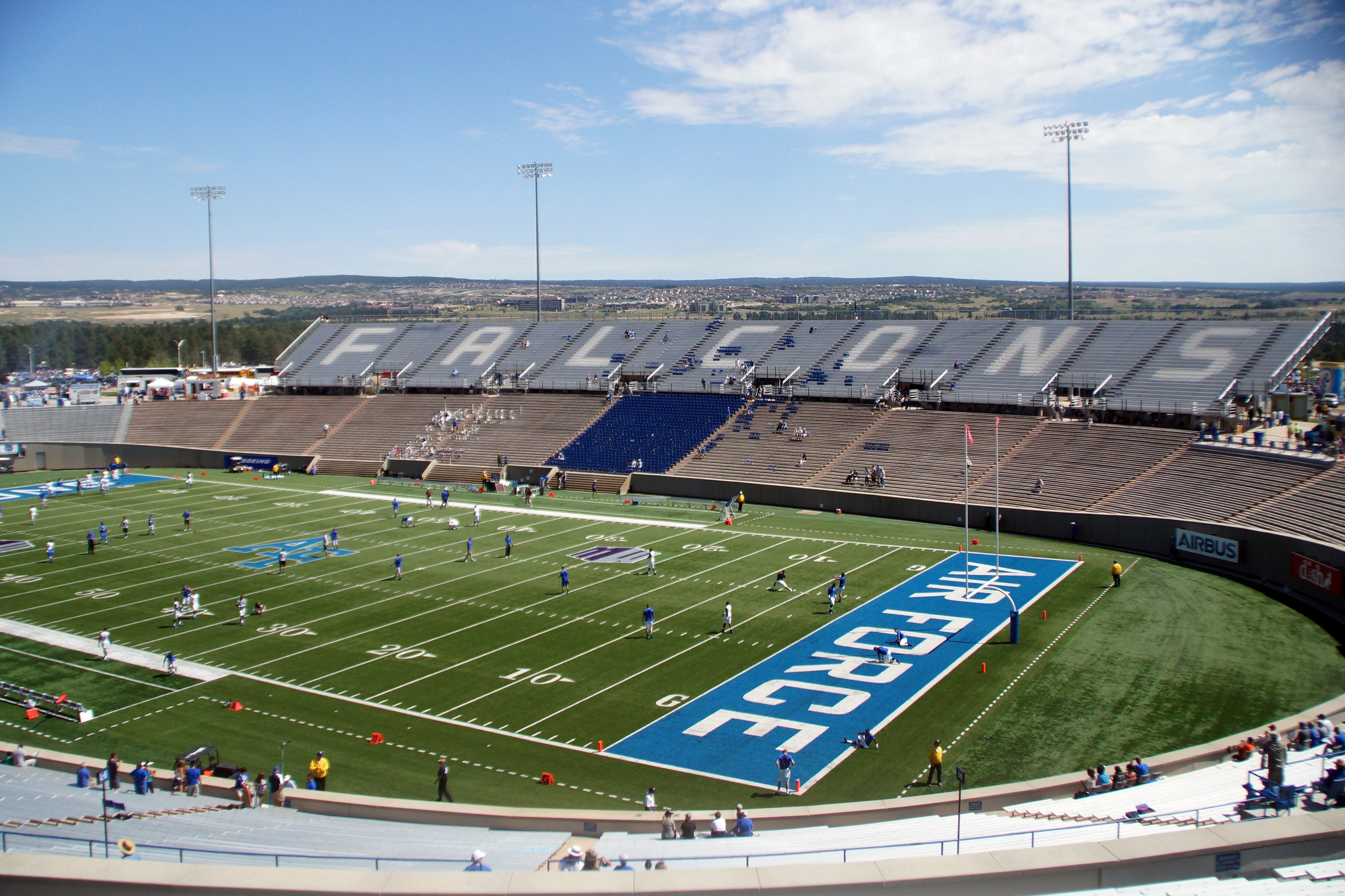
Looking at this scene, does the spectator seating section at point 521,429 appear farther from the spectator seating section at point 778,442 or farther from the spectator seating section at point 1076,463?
the spectator seating section at point 1076,463

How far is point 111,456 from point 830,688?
55525 millimetres

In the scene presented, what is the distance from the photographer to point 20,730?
68.9 feet

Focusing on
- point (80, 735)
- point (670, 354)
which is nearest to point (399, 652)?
point (80, 735)

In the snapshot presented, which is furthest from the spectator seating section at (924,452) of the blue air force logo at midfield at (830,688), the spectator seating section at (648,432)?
the blue air force logo at midfield at (830,688)

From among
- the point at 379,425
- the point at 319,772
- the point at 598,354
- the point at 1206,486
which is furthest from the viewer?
the point at 598,354

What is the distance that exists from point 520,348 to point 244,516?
31549 mm

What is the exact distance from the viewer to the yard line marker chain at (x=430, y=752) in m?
17.7

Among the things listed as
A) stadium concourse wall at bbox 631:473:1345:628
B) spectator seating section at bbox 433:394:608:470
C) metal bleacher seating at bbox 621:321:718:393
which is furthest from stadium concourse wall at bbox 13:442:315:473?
stadium concourse wall at bbox 631:473:1345:628

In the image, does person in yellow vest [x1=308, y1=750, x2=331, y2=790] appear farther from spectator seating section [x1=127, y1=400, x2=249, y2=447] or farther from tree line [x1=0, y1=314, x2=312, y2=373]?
tree line [x1=0, y1=314, x2=312, y2=373]

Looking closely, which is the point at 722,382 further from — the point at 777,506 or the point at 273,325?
the point at 273,325

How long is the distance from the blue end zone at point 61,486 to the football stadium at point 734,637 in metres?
0.37

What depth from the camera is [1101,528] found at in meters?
37.0

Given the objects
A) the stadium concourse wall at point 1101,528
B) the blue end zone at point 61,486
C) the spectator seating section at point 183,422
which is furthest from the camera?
the spectator seating section at point 183,422

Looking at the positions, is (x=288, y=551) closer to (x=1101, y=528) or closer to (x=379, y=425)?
(x=379, y=425)
